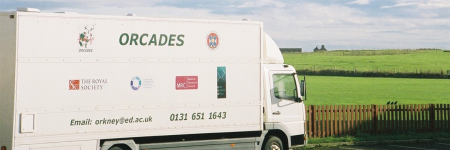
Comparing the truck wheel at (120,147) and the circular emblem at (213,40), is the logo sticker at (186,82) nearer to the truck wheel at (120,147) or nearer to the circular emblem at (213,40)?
the circular emblem at (213,40)

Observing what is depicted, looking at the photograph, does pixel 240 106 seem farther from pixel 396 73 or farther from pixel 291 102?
pixel 396 73

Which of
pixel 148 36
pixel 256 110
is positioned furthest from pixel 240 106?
pixel 148 36

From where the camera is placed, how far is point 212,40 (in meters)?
13.0

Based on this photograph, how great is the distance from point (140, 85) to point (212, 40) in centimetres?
184

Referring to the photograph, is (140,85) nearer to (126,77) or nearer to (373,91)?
(126,77)

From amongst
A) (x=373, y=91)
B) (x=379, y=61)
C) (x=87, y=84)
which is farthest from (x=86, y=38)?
(x=379, y=61)

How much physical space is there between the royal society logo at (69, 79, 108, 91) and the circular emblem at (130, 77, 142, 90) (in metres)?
0.52

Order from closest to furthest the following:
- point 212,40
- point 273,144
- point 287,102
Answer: point 212,40, point 273,144, point 287,102

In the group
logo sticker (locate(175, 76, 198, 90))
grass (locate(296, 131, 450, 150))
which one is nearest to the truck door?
logo sticker (locate(175, 76, 198, 90))

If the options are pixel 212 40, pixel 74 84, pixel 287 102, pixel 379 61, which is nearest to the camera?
pixel 74 84

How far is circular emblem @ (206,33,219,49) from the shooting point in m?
12.9

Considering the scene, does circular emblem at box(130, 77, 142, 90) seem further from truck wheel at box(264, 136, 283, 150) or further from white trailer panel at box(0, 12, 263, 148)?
truck wheel at box(264, 136, 283, 150)

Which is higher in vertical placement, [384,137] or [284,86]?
[284,86]

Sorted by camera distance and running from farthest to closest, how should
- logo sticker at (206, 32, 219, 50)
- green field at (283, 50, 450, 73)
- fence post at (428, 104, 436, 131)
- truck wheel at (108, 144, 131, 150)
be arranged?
1. green field at (283, 50, 450, 73)
2. fence post at (428, 104, 436, 131)
3. logo sticker at (206, 32, 219, 50)
4. truck wheel at (108, 144, 131, 150)
